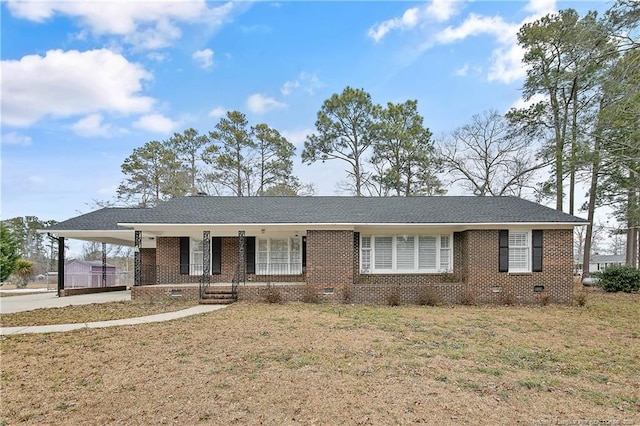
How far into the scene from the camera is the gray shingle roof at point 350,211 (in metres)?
14.3

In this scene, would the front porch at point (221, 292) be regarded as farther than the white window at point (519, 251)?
No

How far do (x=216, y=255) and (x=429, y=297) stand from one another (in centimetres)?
865

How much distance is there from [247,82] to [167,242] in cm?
1048

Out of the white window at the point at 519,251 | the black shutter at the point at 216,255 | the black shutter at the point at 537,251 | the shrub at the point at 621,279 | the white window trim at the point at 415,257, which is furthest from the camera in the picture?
the shrub at the point at 621,279

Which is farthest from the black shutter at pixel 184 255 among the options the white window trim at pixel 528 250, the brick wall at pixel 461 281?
the white window trim at pixel 528 250

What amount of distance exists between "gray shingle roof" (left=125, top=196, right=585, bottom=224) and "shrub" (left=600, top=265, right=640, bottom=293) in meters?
6.32

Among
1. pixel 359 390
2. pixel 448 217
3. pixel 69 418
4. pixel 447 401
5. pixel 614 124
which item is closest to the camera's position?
pixel 69 418

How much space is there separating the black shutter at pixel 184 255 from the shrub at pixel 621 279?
1944 cm

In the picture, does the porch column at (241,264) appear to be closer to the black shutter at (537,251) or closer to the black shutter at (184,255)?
the black shutter at (184,255)

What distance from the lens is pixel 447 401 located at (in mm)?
4691

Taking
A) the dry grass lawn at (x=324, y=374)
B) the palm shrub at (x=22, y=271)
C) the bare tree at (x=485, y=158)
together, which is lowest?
the palm shrub at (x=22, y=271)

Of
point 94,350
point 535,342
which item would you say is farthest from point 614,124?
point 94,350

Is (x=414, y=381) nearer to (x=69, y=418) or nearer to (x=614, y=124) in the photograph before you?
(x=69, y=418)

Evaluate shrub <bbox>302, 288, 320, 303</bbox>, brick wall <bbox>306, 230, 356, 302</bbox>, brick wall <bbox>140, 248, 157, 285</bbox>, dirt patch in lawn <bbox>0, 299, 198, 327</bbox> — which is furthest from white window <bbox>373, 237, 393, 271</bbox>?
brick wall <bbox>140, 248, 157, 285</bbox>
